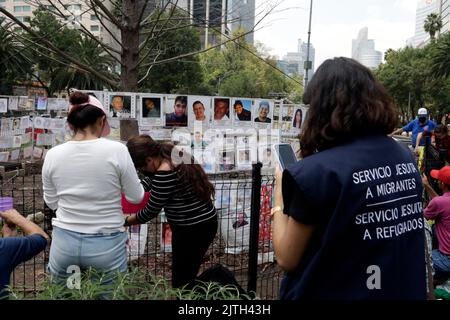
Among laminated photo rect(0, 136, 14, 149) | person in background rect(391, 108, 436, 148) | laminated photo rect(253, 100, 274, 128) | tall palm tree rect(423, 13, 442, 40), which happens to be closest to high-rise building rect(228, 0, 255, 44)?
laminated photo rect(253, 100, 274, 128)

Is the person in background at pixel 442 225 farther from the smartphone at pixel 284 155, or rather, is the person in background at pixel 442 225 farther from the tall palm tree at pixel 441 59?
the tall palm tree at pixel 441 59

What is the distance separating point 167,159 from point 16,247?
113cm

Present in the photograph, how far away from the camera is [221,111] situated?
20.1 feet

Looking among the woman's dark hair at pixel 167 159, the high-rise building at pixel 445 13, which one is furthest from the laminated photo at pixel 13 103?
the high-rise building at pixel 445 13

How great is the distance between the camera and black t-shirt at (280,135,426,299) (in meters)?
1.33

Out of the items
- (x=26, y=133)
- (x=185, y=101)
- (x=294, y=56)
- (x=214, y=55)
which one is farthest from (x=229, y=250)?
(x=294, y=56)

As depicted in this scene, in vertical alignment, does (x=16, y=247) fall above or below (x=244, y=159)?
below

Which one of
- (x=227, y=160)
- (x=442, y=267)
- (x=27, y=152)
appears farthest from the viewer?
(x=27, y=152)

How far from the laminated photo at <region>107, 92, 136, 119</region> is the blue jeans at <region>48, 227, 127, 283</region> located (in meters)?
3.40

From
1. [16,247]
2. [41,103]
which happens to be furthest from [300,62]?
[16,247]

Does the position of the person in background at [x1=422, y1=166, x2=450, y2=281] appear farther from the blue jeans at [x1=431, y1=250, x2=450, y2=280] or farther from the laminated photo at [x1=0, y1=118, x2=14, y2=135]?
the laminated photo at [x1=0, y1=118, x2=14, y2=135]

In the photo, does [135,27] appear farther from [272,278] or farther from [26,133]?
[26,133]

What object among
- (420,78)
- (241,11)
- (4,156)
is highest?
(420,78)

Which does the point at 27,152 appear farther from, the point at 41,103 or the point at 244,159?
the point at 244,159
